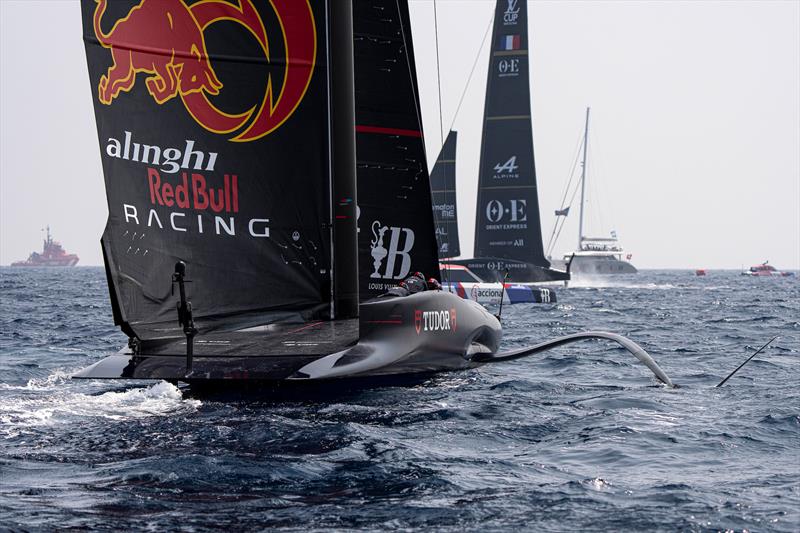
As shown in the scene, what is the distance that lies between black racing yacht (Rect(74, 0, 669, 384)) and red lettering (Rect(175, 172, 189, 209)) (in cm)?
1

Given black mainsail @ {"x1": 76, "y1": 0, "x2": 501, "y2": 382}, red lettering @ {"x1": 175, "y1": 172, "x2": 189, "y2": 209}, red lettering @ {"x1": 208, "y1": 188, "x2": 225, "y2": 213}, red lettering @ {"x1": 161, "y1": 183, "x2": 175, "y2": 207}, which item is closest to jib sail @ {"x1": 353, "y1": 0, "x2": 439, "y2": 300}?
black mainsail @ {"x1": 76, "y1": 0, "x2": 501, "y2": 382}

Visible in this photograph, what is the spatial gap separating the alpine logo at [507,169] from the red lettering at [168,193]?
30.5 m

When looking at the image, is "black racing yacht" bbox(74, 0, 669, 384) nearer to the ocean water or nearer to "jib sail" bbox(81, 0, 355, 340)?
"jib sail" bbox(81, 0, 355, 340)

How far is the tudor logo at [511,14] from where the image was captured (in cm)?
3788

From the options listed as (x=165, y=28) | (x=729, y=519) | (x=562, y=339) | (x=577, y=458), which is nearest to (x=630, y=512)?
(x=729, y=519)

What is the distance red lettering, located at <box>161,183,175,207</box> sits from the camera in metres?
8.84

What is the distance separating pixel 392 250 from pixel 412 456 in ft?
17.3

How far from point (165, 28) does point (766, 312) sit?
24.1 metres

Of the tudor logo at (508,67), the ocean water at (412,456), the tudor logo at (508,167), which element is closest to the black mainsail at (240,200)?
the ocean water at (412,456)

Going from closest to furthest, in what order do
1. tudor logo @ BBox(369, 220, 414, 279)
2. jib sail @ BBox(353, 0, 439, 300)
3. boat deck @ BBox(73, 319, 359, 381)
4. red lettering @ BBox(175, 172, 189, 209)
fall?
boat deck @ BBox(73, 319, 359, 381)
red lettering @ BBox(175, 172, 189, 209)
jib sail @ BBox(353, 0, 439, 300)
tudor logo @ BBox(369, 220, 414, 279)

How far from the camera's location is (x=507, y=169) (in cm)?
3875

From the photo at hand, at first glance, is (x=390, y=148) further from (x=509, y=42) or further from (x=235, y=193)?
(x=509, y=42)

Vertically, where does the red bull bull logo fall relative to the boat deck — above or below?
above

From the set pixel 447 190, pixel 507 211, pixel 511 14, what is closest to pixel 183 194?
pixel 447 190
